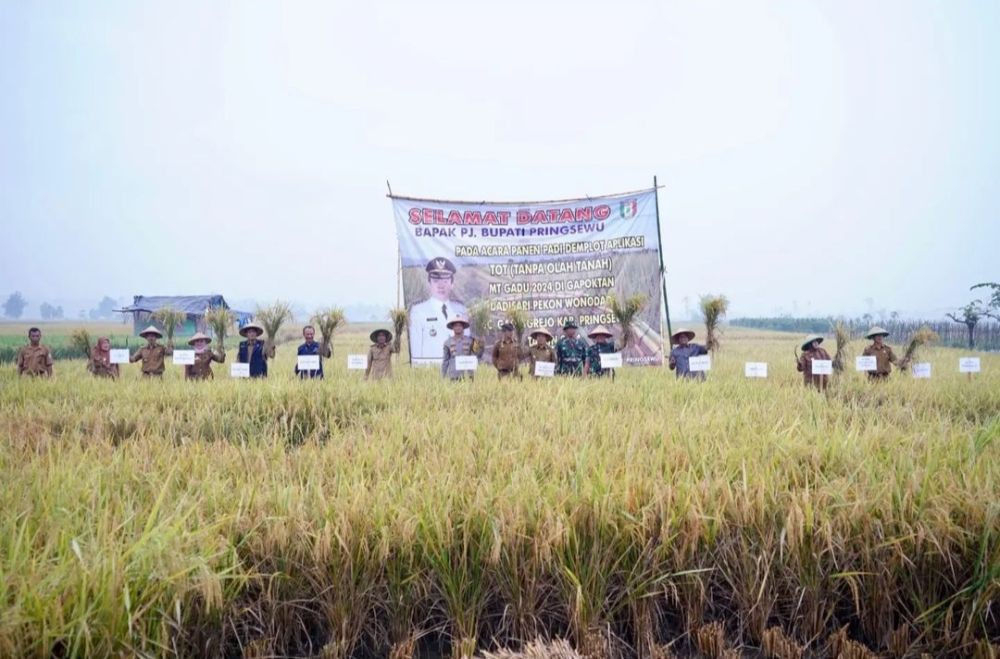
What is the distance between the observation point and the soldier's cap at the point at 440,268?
37.2 feet

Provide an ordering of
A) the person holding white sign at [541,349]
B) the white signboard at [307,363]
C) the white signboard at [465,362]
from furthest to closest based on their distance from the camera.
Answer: the person holding white sign at [541,349]
the white signboard at [465,362]
the white signboard at [307,363]

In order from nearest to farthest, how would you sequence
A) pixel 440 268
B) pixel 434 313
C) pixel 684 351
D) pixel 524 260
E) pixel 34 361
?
pixel 34 361 < pixel 684 351 < pixel 434 313 < pixel 440 268 < pixel 524 260

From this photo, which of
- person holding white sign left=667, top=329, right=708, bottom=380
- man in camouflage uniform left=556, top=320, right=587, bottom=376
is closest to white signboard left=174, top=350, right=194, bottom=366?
man in camouflage uniform left=556, top=320, right=587, bottom=376

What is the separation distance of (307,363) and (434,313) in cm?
353

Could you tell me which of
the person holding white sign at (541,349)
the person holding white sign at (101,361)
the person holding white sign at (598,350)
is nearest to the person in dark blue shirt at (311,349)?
the person holding white sign at (101,361)

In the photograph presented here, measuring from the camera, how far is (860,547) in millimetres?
2389

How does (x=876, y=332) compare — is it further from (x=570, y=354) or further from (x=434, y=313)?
(x=434, y=313)

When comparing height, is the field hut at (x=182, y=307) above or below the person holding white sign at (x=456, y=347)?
above

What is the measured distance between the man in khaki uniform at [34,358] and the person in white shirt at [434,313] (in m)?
5.32

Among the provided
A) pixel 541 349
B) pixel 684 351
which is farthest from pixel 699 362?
pixel 541 349

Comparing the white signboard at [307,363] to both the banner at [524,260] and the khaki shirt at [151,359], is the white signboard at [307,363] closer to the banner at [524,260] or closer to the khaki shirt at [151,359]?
the khaki shirt at [151,359]

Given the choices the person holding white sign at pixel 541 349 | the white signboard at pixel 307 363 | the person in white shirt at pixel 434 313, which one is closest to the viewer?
the white signboard at pixel 307 363

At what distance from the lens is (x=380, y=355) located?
850 centimetres

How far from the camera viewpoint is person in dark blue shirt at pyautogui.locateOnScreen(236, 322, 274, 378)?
8.37 m
